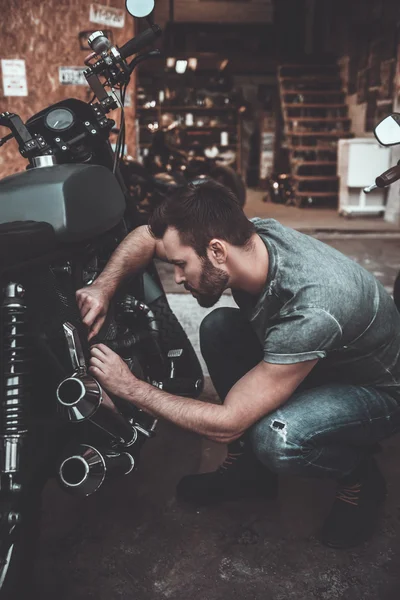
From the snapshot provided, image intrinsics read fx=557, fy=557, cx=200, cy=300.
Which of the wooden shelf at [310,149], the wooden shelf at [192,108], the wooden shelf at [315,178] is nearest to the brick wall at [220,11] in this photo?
the wooden shelf at [192,108]

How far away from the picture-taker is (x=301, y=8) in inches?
493

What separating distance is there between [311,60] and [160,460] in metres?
10.4

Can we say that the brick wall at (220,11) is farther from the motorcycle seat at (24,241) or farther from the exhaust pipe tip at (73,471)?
the exhaust pipe tip at (73,471)

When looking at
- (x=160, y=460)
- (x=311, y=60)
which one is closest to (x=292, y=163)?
(x=311, y=60)

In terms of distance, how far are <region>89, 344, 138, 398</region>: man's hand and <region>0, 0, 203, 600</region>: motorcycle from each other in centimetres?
4

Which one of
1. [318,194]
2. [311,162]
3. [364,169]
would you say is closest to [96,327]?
[364,169]

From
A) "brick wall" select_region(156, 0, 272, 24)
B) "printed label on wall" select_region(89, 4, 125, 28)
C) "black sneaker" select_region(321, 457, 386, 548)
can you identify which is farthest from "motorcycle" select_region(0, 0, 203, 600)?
"brick wall" select_region(156, 0, 272, 24)

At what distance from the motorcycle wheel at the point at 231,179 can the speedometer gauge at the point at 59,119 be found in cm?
461

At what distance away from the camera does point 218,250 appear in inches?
56.5

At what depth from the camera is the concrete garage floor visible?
149 centimetres

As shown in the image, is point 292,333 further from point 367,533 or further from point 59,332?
point 367,533

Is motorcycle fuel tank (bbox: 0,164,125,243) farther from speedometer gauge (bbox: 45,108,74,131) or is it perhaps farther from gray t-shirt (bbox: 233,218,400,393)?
gray t-shirt (bbox: 233,218,400,393)

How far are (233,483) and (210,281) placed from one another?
0.78 meters

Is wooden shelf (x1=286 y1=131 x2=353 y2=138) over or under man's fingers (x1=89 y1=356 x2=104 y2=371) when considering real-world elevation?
over
